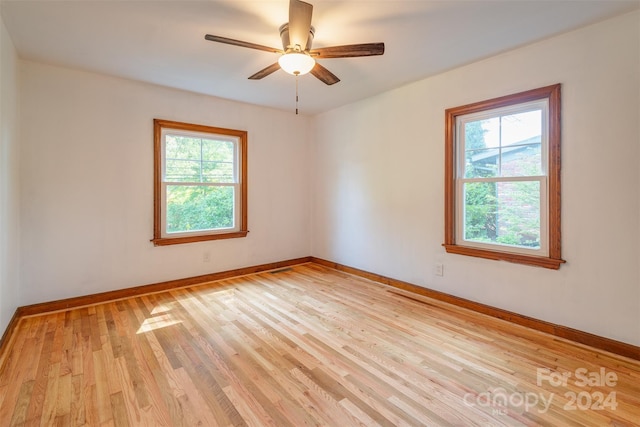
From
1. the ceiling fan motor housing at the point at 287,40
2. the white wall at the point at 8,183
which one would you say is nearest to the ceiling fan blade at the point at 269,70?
the ceiling fan motor housing at the point at 287,40

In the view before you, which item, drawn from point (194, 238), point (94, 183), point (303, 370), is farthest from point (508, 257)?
point (94, 183)

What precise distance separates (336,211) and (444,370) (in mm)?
2948

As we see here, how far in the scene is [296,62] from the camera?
2.17m

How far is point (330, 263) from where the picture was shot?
15.9 feet

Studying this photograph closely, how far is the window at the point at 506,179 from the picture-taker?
2.57m

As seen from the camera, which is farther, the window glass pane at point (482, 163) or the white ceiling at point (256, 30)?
the window glass pane at point (482, 163)

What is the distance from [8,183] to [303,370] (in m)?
2.91

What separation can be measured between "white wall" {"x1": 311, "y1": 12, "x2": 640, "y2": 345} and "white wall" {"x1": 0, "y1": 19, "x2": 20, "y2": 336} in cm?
359

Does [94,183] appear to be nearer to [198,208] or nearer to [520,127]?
[198,208]

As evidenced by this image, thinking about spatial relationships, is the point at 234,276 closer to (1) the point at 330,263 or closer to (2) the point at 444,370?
(1) the point at 330,263

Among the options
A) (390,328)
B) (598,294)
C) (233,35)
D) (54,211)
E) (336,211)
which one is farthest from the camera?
(336,211)

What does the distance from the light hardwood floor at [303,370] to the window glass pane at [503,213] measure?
2.58ft

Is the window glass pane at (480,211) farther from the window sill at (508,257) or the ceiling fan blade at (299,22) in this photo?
the ceiling fan blade at (299,22)

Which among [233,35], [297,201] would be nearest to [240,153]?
[297,201]
